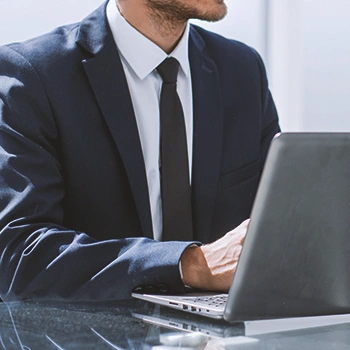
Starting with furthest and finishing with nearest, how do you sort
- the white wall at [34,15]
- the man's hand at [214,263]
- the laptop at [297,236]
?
the white wall at [34,15], the man's hand at [214,263], the laptop at [297,236]

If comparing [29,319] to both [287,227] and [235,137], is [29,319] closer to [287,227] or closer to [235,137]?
[287,227]

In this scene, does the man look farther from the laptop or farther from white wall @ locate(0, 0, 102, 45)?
white wall @ locate(0, 0, 102, 45)

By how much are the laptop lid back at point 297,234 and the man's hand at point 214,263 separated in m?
0.21

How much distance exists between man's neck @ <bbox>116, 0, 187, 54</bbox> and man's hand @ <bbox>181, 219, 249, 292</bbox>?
0.67 meters

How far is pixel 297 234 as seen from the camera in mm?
939

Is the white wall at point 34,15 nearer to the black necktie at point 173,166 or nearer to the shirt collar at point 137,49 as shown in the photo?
the shirt collar at point 137,49

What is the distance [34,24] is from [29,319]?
1.73m

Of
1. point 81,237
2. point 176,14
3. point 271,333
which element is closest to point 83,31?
point 176,14

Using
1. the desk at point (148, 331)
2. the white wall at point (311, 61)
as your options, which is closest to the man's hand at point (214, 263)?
the desk at point (148, 331)

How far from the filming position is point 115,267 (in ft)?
4.05

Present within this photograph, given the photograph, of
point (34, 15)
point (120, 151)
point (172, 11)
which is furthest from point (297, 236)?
point (34, 15)

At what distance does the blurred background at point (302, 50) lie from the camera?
3.01 metres

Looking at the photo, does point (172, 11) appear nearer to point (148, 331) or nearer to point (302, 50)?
point (148, 331)

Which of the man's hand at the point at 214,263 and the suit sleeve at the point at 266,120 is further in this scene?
the suit sleeve at the point at 266,120
